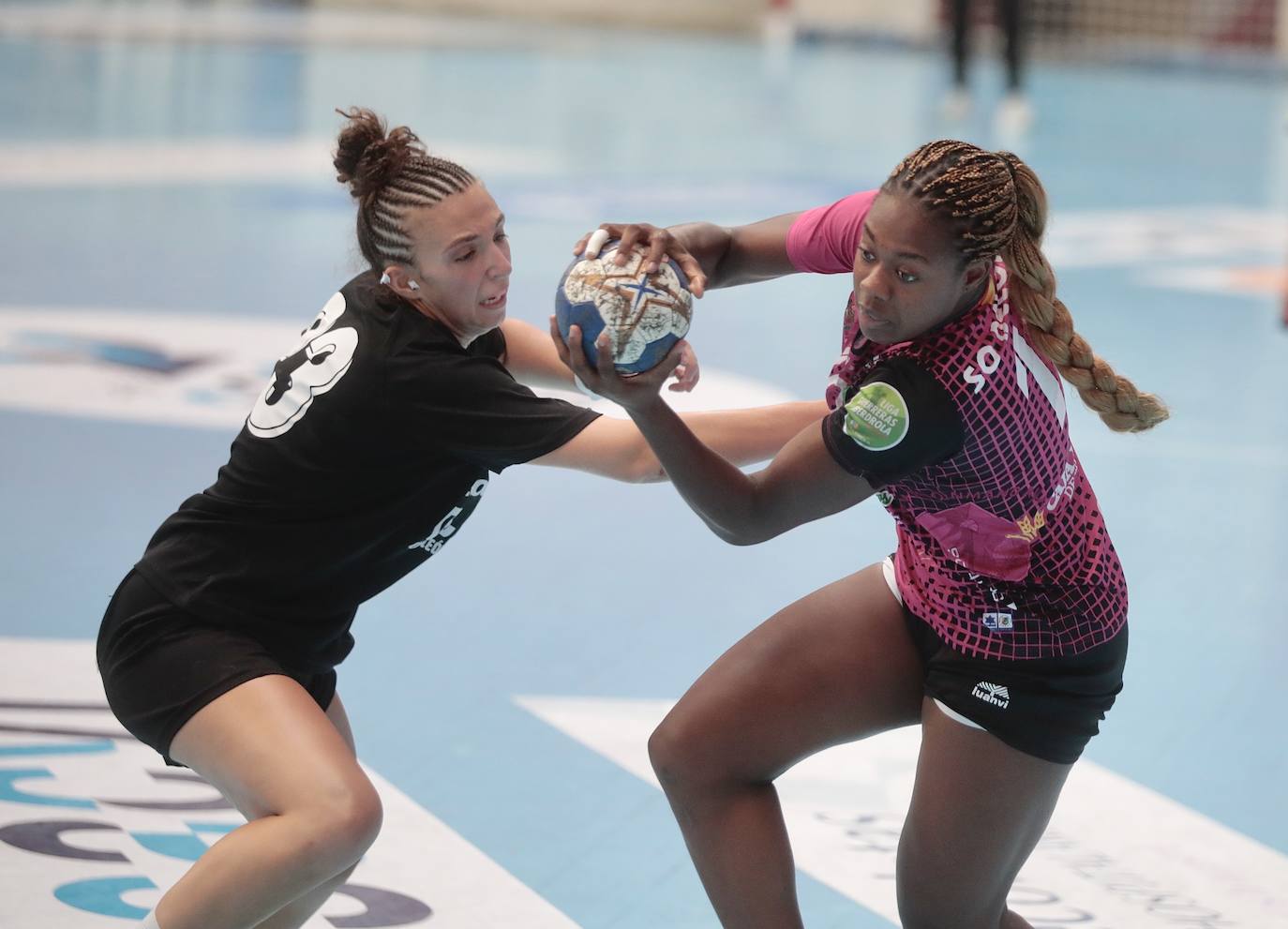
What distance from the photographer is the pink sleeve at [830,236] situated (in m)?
2.87

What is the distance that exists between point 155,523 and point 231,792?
2573 millimetres

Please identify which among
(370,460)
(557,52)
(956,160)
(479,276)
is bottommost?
(557,52)

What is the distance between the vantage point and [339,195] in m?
10.4

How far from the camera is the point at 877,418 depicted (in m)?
2.37

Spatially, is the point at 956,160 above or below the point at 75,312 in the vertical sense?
above

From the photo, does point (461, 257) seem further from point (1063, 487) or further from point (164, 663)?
point (1063, 487)

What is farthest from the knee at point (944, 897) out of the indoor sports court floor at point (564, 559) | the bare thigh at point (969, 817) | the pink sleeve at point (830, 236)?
the pink sleeve at point (830, 236)

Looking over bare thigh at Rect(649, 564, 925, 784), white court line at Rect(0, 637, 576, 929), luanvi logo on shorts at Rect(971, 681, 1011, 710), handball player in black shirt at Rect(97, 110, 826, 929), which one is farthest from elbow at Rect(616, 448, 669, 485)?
white court line at Rect(0, 637, 576, 929)

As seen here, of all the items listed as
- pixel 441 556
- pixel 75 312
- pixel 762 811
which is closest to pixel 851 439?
pixel 762 811

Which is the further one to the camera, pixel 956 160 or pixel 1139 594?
pixel 1139 594

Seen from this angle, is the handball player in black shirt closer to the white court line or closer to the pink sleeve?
the pink sleeve

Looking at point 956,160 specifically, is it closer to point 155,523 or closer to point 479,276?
point 479,276

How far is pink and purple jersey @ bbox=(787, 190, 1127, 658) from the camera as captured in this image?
2.39 metres

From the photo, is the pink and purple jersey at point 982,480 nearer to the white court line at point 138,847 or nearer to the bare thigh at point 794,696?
the bare thigh at point 794,696
